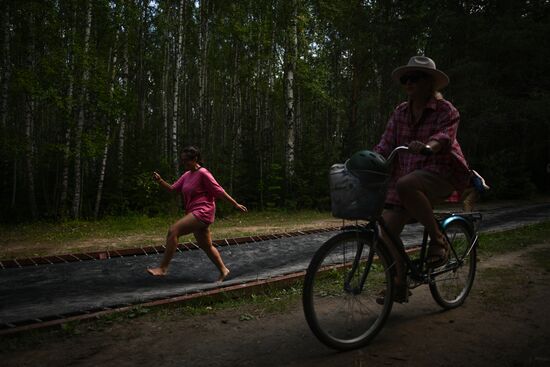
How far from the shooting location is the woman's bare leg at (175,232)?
222 inches

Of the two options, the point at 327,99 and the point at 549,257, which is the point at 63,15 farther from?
the point at 549,257

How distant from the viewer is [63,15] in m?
17.1

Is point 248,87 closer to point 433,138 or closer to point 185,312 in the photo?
point 185,312

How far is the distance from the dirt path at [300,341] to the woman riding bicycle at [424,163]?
0.51 meters

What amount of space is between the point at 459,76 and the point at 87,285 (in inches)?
847

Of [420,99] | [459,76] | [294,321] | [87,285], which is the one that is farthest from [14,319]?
[459,76]

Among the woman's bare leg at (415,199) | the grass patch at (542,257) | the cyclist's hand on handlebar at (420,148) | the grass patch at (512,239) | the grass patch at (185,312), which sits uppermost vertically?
the cyclist's hand on handlebar at (420,148)

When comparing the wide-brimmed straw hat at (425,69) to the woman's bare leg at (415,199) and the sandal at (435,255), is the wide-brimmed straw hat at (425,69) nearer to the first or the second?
the woman's bare leg at (415,199)

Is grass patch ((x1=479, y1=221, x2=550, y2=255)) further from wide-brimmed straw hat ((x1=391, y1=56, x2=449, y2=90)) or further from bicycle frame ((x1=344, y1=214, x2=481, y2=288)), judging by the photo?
wide-brimmed straw hat ((x1=391, y1=56, x2=449, y2=90))

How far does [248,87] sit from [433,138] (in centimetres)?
2652

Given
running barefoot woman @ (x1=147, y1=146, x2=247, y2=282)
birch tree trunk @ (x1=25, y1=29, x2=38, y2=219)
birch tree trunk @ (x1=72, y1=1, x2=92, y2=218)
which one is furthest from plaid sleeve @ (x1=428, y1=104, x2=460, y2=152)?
birch tree trunk @ (x1=25, y1=29, x2=38, y2=219)

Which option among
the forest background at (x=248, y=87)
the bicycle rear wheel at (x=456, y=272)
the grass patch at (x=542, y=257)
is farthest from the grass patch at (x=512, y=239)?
the forest background at (x=248, y=87)

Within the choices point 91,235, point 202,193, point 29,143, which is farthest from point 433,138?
point 29,143

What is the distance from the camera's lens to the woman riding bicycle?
3.47 metres
